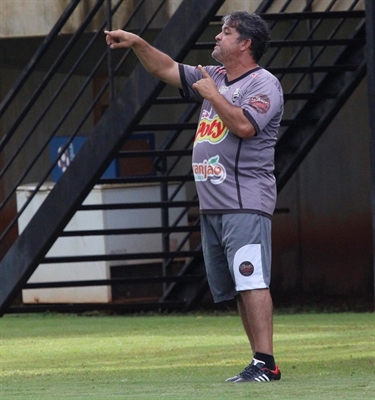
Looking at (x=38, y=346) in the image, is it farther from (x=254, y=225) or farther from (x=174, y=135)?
(x=174, y=135)

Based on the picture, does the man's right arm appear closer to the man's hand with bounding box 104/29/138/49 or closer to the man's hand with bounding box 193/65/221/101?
the man's hand with bounding box 104/29/138/49

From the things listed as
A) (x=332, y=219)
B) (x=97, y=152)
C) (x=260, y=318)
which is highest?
(x=97, y=152)

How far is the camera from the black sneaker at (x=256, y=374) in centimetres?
528

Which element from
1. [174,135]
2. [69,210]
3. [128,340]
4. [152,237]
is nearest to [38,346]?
[128,340]

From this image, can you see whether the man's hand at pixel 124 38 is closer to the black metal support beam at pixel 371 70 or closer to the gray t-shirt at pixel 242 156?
the gray t-shirt at pixel 242 156

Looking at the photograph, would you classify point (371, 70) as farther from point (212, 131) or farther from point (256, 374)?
point (256, 374)

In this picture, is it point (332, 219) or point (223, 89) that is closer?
point (223, 89)

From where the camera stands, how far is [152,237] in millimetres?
11695

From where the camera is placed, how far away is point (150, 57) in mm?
5863

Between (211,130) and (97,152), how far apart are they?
4.23m

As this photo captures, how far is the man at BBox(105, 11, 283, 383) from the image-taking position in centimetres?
534

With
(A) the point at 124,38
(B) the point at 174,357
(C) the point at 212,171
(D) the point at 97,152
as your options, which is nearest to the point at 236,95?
(C) the point at 212,171

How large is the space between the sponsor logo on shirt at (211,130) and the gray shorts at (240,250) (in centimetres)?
35

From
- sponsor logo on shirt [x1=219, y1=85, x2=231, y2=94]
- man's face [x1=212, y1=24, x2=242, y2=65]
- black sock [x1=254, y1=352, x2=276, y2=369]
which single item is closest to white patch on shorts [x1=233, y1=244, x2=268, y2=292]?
black sock [x1=254, y1=352, x2=276, y2=369]
